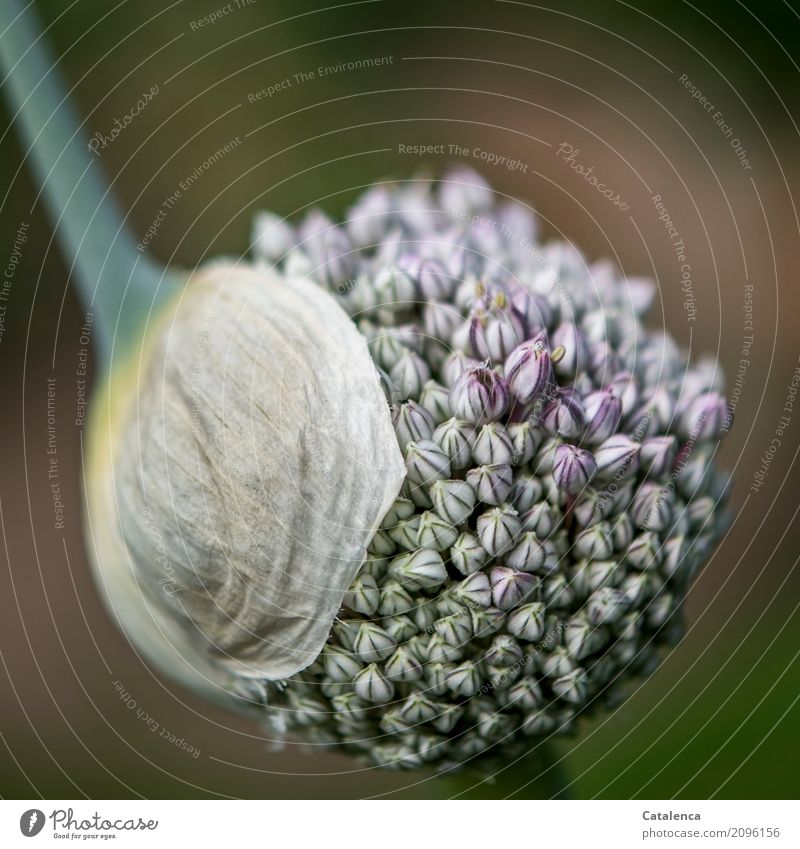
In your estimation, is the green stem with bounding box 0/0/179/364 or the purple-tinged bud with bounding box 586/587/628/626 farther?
the green stem with bounding box 0/0/179/364

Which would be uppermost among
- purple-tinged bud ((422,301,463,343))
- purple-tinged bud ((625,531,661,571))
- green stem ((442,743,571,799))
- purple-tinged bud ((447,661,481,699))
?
purple-tinged bud ((422,301,463,343))

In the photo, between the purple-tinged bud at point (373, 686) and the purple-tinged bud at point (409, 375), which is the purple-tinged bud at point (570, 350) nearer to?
the purple-tinged bud at point (409, 375)

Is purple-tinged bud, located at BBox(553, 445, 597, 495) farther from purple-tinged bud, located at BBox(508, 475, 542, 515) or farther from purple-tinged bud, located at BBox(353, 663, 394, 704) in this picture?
purple-tinged bud, located at BBox(353, 663, 394, 704)

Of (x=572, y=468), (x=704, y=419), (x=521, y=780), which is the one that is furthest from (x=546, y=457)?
(x=521, y=780)

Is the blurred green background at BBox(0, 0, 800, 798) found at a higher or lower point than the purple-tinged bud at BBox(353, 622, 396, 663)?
higher
